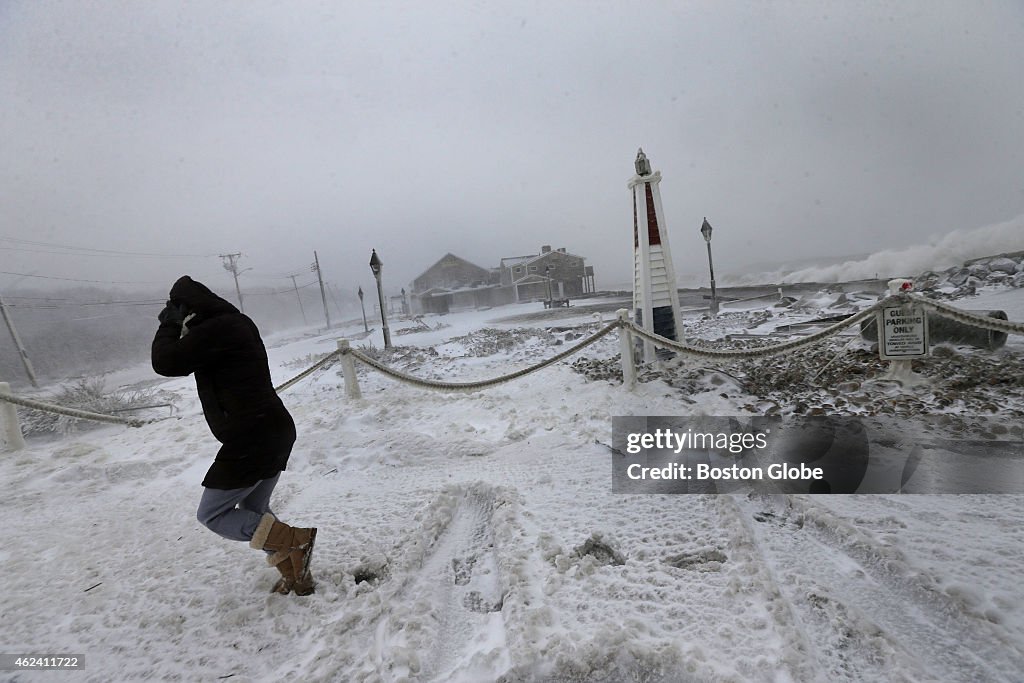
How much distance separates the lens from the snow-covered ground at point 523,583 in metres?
1.79

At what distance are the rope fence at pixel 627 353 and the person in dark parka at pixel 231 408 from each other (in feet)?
5.65

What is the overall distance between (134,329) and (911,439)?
154 ft

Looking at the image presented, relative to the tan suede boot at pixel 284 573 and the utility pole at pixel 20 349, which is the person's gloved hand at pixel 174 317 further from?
the utility pole at pixel 20 349

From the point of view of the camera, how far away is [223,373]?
2.19m

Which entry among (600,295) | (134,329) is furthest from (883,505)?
(134,329)

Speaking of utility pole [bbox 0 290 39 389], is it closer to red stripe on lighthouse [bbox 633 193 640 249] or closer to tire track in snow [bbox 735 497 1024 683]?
red stripe on lighthouse [bbox 633 193 640 249]

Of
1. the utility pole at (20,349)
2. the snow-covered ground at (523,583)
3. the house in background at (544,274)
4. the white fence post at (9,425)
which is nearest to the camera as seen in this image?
the snow-covered ground at (523,583)

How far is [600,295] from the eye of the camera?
108ft

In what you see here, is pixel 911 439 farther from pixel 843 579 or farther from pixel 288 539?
pixel 288 539

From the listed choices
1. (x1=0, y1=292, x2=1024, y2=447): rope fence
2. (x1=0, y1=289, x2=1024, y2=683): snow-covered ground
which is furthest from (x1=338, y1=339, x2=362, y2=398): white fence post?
(x1=0, y1=289, x2=1024, y2=683): snow-covered ground

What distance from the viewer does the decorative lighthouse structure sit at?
6.46 meters

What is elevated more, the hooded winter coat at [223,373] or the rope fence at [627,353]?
the hooded winter coat at [223,373]

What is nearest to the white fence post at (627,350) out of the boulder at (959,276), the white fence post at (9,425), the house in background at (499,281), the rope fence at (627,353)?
the rope fence at (627,353)

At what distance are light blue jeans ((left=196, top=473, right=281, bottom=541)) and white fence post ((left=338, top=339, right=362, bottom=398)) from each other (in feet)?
14.0
